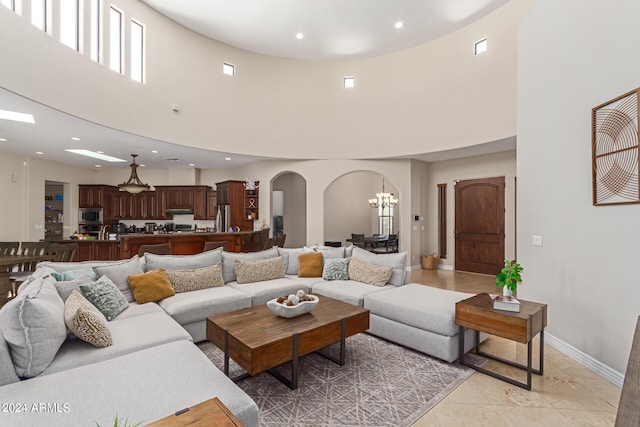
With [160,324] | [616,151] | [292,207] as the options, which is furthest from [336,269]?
[292,207]

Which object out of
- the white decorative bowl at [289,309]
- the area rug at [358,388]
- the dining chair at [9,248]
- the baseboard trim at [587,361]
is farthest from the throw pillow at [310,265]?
the dining chair at [9,248]

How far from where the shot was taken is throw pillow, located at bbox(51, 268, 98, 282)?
2.82m

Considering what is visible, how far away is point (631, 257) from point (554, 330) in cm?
123

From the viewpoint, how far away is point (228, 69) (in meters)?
6.98

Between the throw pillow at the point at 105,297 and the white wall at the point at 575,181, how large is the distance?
446 centimetres

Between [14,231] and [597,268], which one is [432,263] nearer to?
[597,268]

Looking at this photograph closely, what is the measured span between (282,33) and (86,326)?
20.8ft

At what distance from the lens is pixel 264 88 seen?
738cm

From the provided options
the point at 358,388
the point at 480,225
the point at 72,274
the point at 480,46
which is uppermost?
the point at 480,46

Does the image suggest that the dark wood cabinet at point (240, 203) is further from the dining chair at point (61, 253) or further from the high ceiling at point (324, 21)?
the dining chair at point (61, 253)

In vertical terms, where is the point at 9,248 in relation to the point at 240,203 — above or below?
below

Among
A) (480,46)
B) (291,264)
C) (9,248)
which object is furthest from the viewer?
(480,46)

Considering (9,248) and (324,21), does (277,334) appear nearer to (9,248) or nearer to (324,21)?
(9,248)

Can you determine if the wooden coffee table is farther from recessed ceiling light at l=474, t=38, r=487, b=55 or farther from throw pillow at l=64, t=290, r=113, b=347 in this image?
recessed ceiling light at l=474, t=38, r=487, b=55
